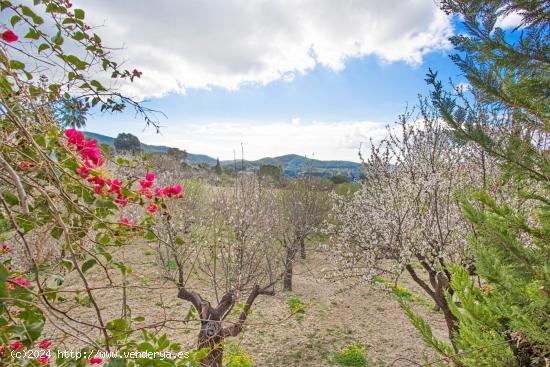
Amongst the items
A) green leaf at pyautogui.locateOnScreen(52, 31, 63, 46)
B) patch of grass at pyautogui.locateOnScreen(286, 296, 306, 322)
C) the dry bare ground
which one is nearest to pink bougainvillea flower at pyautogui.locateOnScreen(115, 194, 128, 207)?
green leaf at pyautogui.locateOnScreen(52, 31, 63, 46)

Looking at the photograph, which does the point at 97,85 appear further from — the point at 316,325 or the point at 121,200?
the point at 316,325

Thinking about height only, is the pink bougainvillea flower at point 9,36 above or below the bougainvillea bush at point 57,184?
above

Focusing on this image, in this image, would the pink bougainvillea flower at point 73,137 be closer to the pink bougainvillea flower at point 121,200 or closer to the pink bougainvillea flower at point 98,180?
the pink bougainvillea flower at point 98,180

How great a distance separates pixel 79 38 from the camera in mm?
1354

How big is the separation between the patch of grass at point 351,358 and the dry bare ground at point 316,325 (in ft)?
0.74

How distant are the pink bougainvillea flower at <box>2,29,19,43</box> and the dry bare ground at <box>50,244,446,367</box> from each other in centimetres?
525

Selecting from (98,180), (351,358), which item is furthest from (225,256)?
(98,180)

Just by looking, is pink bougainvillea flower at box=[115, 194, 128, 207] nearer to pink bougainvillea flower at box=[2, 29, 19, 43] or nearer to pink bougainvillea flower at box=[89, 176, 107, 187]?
pink bougainvillea flower at box=[89, 176, 107, 187]

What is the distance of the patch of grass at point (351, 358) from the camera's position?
625 centimetres

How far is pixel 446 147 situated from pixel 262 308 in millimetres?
6999

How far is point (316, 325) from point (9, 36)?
893cm

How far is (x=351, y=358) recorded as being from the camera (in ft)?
20.7

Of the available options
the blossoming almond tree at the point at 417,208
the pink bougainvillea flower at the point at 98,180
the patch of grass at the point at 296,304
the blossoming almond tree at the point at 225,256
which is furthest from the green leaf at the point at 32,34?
the patch of grass at the point at 296,304

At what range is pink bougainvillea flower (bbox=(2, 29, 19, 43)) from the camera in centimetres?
Answer: 112
